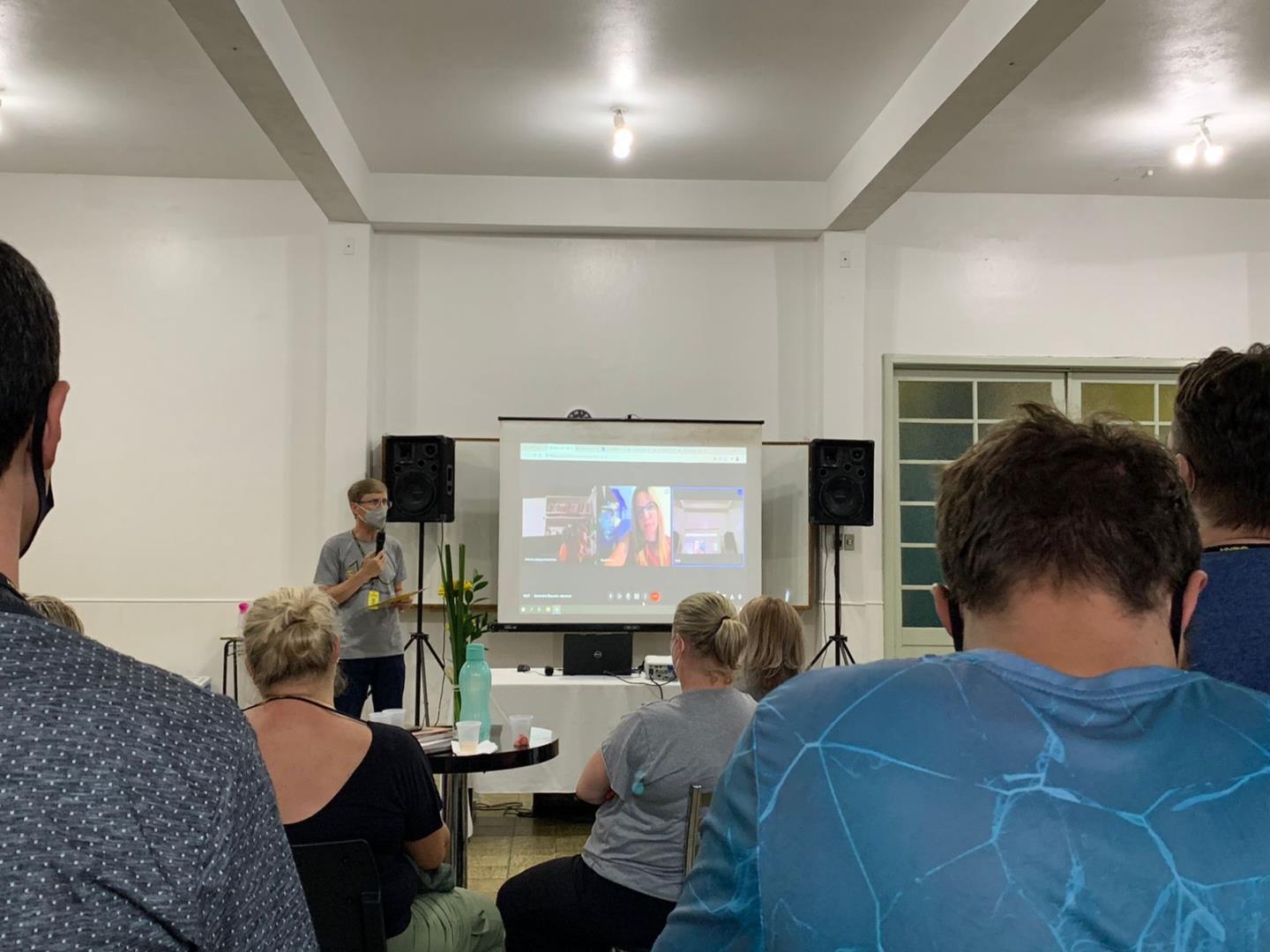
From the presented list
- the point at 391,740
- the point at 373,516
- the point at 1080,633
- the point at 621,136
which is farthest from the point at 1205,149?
the point at 1080,633

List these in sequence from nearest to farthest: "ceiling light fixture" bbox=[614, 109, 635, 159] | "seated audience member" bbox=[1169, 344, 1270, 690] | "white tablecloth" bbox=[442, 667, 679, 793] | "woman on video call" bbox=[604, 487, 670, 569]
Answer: "seated audience member" bbox=[1169, 344, 1270, 690] → "white tablecloth" bbox=[442, 667, 679, 793] → "ceiling light fixture" bbox=[614, 109, 635, 159] → "woman on video call" bbox=[604, 487, 670, 569]

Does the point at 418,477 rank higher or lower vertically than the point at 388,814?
higher

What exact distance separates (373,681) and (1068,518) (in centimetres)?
496

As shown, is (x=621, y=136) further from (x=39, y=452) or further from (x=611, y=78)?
(x=39, y=452)

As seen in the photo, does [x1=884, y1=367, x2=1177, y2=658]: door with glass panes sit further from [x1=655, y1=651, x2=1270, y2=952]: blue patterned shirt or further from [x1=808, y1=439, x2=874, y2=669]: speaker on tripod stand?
Result: [x1=655, y1=651, x2=1270, y2=952]: blue patterned shirt

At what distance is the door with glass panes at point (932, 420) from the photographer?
21.7 feet

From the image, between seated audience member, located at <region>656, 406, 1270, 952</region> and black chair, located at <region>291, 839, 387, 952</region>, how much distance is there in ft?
4.03

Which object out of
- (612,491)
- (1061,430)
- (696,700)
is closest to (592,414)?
(612,491)

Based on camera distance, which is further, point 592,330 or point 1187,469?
point 592,330

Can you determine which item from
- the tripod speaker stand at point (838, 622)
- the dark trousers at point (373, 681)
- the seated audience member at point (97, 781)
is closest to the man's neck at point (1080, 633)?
the seated audience member at point (97, 781)

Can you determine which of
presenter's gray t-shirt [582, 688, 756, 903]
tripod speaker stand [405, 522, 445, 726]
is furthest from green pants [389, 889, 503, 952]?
tripod speaker stand [405, 522, 445, 726]

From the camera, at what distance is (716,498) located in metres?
6.20

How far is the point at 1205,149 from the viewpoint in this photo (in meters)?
5.63

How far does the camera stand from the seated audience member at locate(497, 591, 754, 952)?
2.46 meters
